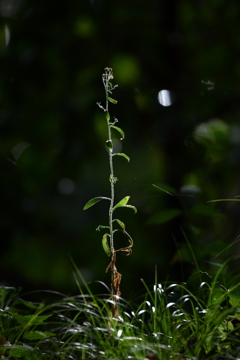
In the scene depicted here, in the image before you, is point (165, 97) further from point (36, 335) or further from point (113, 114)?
point (36, 335)

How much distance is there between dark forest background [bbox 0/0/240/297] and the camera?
1.54m

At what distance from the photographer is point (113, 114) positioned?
152cm

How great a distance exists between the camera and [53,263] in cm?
165

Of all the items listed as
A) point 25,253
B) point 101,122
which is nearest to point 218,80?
point 101,122

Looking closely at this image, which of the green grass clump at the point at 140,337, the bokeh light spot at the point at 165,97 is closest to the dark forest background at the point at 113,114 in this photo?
the bokeh light spot at the point at 165,97

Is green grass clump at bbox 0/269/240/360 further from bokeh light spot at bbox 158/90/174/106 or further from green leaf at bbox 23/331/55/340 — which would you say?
bokeh light spot at bbox 158/90/174/106

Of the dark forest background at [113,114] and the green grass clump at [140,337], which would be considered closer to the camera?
the green grass clump at [140,337]

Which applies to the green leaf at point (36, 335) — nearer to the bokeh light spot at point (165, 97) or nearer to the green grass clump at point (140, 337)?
the green grass clump at point (140, 337)

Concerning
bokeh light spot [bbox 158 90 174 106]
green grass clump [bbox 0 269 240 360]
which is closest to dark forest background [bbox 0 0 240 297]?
bokeh light spot [bbox 158 90 174 106]

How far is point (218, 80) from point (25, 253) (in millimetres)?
952

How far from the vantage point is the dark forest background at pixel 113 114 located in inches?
60.4

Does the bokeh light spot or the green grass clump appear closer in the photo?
the green grass clump

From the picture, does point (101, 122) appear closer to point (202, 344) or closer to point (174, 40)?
point (174, 40)

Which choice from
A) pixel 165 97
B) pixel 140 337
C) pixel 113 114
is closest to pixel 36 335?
pixel 140 337
